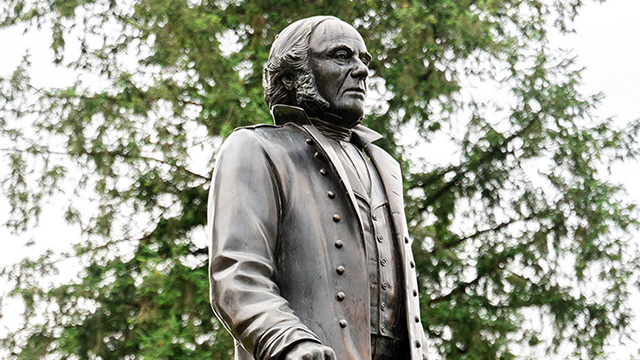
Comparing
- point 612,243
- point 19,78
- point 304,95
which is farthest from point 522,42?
point 304,95

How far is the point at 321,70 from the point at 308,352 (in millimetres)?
1213

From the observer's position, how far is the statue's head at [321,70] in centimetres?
460

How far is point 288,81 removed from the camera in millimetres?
4684

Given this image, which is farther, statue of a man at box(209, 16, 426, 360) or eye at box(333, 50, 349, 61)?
eye at box(333, 50, 349, 61)

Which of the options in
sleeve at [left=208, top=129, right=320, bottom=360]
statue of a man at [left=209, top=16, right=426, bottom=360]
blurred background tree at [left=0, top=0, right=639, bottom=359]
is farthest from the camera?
blurred background tree at [left=0, top=0, right=639, bottom=359]

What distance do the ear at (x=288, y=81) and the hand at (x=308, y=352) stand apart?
3.83 feet

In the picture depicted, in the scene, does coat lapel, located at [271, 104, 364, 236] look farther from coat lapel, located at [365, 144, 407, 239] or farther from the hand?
the hand

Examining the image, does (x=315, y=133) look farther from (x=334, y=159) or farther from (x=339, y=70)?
(x=339, y=70)

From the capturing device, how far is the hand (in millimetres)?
3859

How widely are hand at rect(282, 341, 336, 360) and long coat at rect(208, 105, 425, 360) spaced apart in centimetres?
3

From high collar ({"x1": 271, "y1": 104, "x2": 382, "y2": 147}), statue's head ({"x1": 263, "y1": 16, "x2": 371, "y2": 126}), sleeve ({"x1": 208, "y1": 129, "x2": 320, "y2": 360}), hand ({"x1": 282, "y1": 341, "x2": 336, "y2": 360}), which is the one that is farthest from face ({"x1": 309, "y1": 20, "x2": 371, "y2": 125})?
hand ({"x1": 282, "y1": 341, "x2": 336, "y2": 360})

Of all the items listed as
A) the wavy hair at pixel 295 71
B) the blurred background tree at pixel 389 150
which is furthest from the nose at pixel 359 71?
the blurred background tree at pixel 389 150

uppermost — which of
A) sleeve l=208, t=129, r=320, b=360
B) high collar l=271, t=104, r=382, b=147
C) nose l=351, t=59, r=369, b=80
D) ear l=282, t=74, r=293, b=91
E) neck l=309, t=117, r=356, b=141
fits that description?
nose l=351, t=59, r=369, b=80

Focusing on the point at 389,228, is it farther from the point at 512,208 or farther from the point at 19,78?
the point at 19,78
